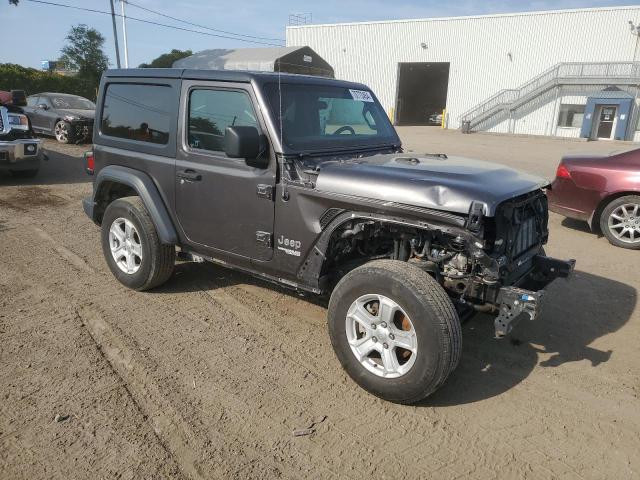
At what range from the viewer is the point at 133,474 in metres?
2.47

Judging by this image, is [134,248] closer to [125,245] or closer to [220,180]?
[125,245]

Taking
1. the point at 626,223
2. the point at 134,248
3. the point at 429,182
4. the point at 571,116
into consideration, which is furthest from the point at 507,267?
the point at 571,116

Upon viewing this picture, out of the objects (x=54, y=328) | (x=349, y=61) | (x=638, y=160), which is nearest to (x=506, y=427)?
(x=54, y=328)

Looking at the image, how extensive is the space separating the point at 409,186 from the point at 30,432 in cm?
260

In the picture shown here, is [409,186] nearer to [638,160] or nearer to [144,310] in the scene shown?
[144,310]

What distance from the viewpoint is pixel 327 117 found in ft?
13.6

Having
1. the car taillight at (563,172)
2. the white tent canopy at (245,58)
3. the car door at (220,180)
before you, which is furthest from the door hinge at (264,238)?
the white tent canopy at (245,58)

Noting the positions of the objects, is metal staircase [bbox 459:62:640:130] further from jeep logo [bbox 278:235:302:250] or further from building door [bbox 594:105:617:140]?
jeep logo [bbox 278:235:302:250]

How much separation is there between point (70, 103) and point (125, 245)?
13.2 meters

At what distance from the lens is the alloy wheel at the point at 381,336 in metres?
3.06

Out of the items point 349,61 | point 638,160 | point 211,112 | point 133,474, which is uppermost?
point 349,61

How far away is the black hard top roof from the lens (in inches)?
148

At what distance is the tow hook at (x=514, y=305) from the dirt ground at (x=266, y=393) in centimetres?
55

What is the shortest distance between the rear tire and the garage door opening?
104ft
